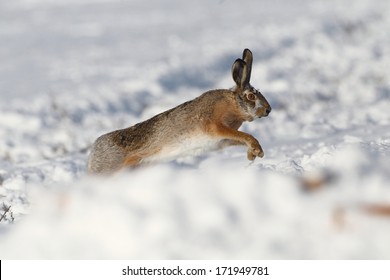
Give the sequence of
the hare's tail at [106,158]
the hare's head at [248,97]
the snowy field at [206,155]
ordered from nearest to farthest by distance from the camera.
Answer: the snowy field at [206,155]
the hare's tail at [106,158]
the hare's head at [248,97]

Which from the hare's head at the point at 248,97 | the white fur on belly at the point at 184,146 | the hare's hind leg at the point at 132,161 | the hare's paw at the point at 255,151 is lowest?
the hare's hind leg at the point at 132,161

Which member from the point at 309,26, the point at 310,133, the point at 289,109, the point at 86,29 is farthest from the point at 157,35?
the point at 310,133

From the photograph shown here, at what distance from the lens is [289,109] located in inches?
371

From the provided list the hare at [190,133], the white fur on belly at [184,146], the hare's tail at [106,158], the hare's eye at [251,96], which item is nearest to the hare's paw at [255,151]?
the hare at [190,133]

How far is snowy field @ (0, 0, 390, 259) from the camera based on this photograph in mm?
2725

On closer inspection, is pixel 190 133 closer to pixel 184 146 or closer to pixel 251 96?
pixel 184 146

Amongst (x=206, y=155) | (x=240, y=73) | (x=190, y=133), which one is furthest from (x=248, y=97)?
(x=206, y=155)

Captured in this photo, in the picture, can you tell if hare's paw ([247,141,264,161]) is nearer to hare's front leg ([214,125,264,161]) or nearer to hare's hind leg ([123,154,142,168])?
hare's front leg ([214,125,264,161])

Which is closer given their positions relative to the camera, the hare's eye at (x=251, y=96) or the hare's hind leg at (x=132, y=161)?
the hare's hind leg at (x=132, y=161)

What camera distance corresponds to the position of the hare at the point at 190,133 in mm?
5051

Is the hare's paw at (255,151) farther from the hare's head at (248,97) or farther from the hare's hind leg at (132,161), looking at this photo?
the hare's hind leg at (132,161)

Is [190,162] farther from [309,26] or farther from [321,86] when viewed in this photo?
[309,26]

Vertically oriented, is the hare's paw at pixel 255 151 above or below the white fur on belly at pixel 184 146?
below

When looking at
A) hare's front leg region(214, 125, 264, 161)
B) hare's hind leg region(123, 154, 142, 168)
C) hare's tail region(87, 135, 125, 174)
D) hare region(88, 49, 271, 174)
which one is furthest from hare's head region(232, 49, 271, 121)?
hare's tail region(87, 135, 125, 174)
